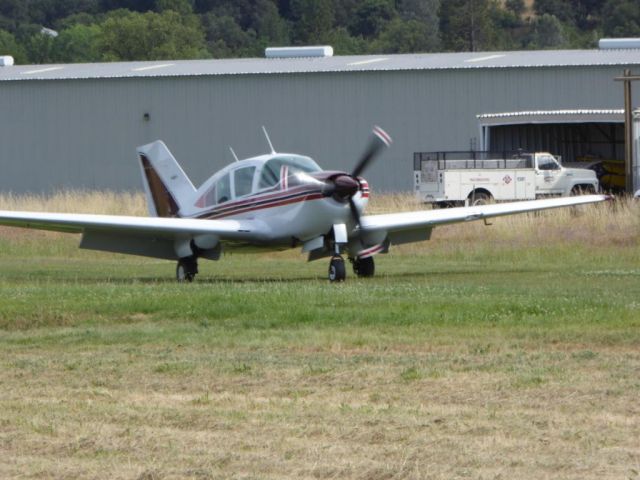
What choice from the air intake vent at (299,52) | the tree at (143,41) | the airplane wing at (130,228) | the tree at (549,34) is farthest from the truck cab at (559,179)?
the tree at (549,34)

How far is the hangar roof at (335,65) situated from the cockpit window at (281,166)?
30354 mm

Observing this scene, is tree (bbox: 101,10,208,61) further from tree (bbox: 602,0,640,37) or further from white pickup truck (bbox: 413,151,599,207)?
white pickup truck (bbox: 413,151,599,207)

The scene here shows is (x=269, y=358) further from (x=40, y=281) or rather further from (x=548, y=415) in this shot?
(x=40, y=281)

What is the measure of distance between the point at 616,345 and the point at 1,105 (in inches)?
1930

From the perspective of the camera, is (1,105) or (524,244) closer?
(524,244)

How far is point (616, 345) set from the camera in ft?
45.0

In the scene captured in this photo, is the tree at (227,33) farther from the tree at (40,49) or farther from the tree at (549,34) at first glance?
the tree at (549,34)

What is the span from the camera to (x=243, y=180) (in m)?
23.3

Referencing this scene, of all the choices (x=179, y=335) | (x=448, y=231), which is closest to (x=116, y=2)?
(x=448, y=231)

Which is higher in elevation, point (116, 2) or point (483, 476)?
point (116, 2)

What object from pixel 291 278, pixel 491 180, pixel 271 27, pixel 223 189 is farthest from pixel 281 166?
pixel 271 27

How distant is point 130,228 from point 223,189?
2.06m

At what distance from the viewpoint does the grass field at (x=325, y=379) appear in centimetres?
894

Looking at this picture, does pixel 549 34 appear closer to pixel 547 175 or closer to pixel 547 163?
pixel 547 163
